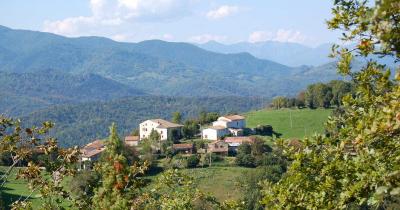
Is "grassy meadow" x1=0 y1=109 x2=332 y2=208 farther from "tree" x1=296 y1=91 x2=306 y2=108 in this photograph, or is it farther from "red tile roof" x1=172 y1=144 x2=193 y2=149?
"red tile roof" x1=172 y1=144 x2=193 y2=149

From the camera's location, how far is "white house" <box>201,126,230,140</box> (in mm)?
96062

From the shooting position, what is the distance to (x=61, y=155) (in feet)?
29.1

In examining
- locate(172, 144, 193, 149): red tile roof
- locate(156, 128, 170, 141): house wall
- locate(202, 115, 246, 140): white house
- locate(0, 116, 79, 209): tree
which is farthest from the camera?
locate(156, 128, 170, 141): house wall

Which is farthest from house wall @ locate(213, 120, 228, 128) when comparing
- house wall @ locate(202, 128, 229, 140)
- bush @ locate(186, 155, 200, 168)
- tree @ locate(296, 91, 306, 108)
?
bush @ locate(186, 155, 200, 168)

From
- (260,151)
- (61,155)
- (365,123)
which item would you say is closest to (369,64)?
(365,123)

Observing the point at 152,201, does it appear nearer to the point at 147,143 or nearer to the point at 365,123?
the point at 365,123

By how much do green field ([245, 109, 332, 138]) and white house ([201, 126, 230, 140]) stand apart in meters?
10.3

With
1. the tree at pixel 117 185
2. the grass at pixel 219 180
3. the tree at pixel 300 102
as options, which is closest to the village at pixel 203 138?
the grass at pixel 219 180

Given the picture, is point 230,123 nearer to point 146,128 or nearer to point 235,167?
point 146,128

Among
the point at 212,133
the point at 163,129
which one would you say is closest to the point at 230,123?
the point at 212,133

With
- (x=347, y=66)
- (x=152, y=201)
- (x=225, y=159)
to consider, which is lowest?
(x=225, y=159)

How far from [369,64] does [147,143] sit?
79.9 metres

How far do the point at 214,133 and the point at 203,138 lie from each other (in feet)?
10.6

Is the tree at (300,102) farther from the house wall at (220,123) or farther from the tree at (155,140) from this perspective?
the tree at (155,140)
